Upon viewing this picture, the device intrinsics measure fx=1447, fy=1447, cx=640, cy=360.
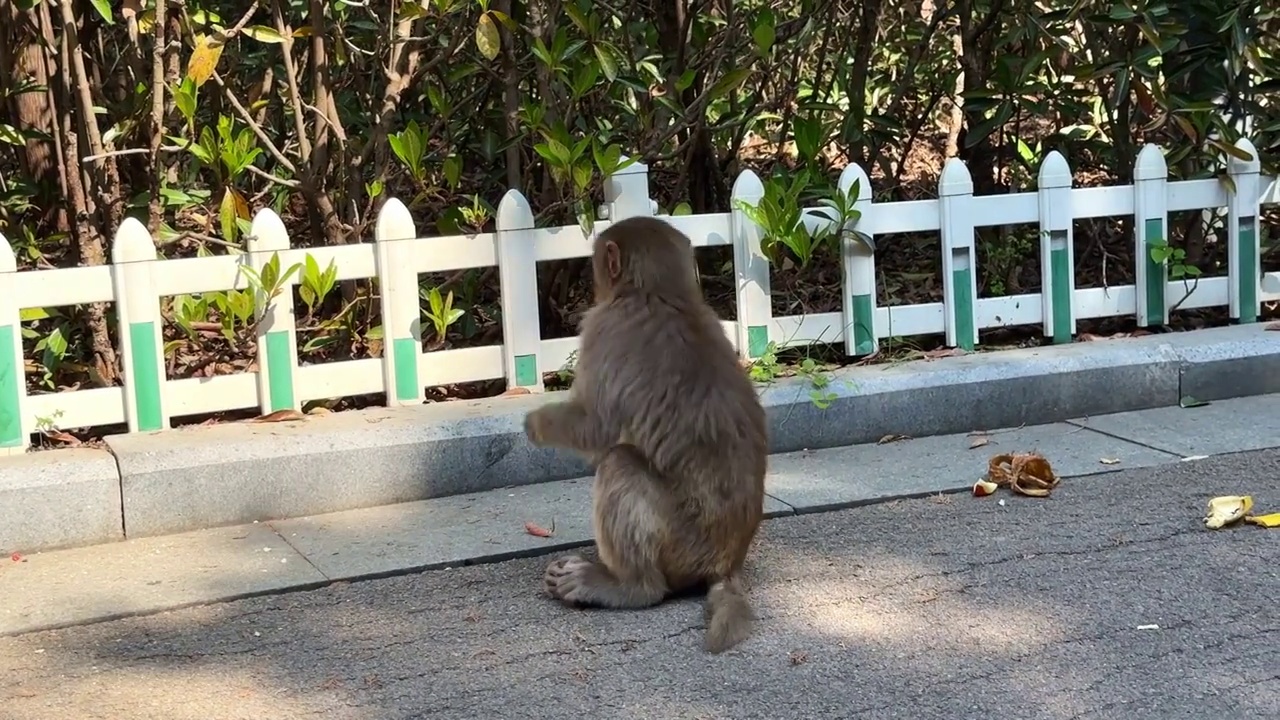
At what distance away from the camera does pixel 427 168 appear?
24.3 feet

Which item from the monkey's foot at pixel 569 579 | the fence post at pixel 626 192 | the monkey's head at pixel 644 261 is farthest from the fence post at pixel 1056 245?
the monkey's foot at pixel 569 579

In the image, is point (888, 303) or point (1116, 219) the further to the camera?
point (1116, 219)

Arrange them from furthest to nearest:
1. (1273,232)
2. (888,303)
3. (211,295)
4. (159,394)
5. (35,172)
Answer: (1273,232), (888,303), (35,172), (211,295), (159,394)

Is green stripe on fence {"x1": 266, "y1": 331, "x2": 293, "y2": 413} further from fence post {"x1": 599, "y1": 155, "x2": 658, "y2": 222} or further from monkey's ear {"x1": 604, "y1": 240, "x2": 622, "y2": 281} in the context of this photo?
monkey's ear {"x1": 604, "y1": 240, "x2": 622, "y2": 281}

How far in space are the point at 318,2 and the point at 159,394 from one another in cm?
195

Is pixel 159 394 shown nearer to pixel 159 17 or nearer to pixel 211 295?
pixel 211 295

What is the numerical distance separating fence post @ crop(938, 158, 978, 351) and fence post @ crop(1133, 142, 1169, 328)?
92 cm

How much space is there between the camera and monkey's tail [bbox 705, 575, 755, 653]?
411 cm

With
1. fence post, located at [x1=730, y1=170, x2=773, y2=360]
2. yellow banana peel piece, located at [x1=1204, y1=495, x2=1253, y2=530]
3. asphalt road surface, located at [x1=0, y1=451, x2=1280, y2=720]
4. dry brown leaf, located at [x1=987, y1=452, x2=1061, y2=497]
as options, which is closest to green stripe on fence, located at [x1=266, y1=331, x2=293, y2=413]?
asphalt road surface, located at [x1=0, y1=451, x2=1280, y2=720]

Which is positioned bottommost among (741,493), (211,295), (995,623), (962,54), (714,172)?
(995,623)

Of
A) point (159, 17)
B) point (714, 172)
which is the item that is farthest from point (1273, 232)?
point (159, 17)

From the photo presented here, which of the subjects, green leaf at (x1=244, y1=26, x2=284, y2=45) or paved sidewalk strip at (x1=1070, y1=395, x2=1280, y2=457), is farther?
green leaf at (x1=244, y1=26, x2=284, y2=45)

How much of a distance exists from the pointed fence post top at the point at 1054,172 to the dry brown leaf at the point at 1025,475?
71.2 inches

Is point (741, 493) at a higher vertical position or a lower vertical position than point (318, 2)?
lower
